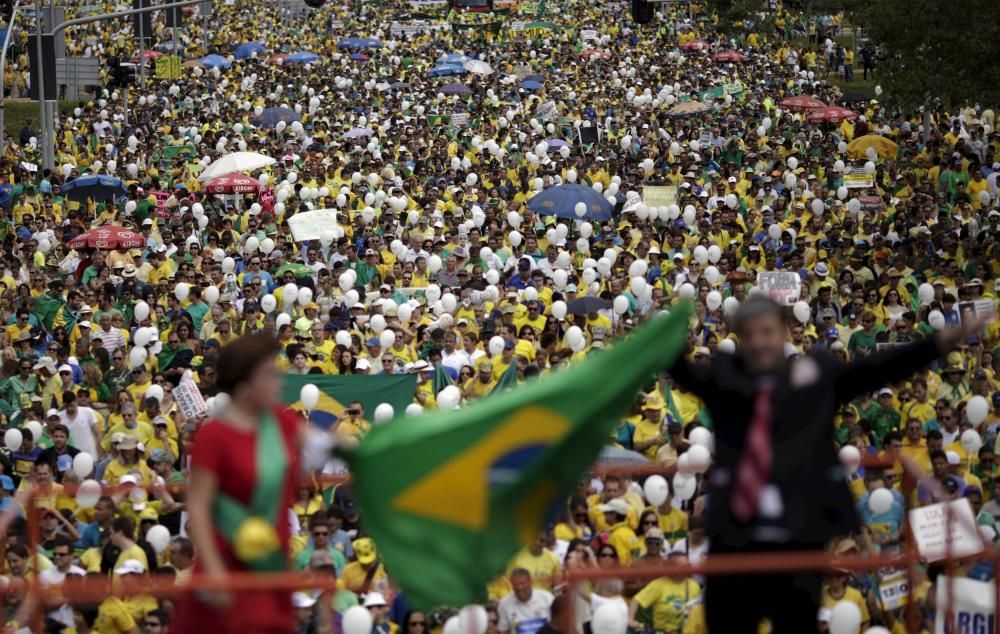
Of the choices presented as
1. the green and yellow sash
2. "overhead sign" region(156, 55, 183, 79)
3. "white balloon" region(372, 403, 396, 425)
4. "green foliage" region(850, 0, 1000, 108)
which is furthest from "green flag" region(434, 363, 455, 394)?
"overhead sign" region(156, 55, 183, 79)

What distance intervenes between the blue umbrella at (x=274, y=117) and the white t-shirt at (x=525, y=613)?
86.6 ft

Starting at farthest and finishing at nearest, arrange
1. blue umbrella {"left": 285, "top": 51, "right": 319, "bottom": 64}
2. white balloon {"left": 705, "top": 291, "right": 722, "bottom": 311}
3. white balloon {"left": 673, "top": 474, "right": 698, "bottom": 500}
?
1. blue umbrella {"left": 285, "top": 51, "right": 319, "bottom": 64}
2. white balloon {"left": 705, "top": 291, "right": 722, "bottom": 311}
3. white balloon {"left": 673, "top": 474, "right": 698, "bottom": 500}

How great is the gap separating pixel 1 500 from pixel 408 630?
3519 millimetres

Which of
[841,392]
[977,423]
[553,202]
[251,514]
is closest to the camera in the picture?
[251,514]

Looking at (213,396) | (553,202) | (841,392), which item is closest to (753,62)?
(553,202)

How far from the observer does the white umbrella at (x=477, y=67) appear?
1750 inches

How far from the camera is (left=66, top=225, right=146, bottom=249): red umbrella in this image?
883 inches

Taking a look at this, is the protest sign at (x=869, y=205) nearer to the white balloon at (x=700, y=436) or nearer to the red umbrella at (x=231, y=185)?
the red umbrella at (x=231, y=185)

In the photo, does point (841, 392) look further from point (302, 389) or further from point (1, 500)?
point (302, 389)

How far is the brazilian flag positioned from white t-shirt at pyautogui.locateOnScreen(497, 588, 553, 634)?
146 inches

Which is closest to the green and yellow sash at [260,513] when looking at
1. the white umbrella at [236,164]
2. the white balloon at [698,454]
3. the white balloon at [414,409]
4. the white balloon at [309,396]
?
the white balloon at [698,454]

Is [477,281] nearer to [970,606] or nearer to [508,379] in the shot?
[508,379]

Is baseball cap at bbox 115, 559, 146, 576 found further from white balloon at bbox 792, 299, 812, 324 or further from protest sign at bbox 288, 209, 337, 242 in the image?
protest sign at bbox 288, 209, 337, 242

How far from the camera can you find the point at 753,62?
48594 millimetres
